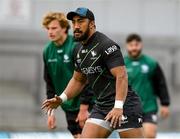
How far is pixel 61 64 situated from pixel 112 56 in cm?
187

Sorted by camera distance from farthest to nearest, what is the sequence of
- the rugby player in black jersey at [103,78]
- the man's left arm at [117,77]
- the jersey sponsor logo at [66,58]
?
the jersey sponsor logo at [66,58]
the rugby player in black jersey at [103,78]
the man's left arm at [117,77]

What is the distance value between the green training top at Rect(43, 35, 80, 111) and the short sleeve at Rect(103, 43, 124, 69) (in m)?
1.65

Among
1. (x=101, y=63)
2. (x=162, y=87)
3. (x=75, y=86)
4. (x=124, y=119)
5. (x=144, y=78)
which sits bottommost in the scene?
(x=162, y=87)

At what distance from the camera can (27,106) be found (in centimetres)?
1642

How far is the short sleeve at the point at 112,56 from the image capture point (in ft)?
22.6

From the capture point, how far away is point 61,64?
8711 millimetres

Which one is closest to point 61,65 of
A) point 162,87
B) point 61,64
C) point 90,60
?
point 61,64

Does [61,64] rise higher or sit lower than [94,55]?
lower

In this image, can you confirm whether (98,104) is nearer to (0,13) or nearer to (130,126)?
(130,126)

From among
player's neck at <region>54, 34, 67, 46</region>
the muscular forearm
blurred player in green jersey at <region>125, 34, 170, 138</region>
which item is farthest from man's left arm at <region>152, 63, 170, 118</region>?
the muscular forearm

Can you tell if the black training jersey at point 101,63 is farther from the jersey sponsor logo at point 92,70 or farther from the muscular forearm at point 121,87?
the muscular forearm at point 121,87

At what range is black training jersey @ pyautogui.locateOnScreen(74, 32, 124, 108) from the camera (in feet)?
22.8

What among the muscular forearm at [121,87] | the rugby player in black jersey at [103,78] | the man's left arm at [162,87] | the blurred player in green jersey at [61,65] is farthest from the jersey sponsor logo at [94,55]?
the man's left arm at [162,87]

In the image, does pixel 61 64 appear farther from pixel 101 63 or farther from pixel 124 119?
pixel 124 119
